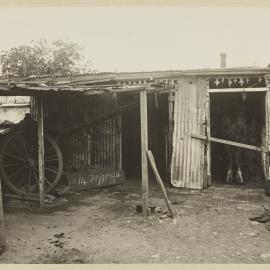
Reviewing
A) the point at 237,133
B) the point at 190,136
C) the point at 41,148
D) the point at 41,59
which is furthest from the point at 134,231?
the point at 41,59

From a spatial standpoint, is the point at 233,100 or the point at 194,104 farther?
the point at 233,100

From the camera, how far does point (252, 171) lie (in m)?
13.6

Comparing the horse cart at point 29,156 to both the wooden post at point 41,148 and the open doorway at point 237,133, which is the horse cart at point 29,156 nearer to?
the wooden post at point 41,148

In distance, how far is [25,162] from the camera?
35.6ft

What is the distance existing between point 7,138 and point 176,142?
4.66 metres

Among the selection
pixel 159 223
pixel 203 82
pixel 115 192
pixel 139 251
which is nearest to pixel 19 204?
pixel 115 192

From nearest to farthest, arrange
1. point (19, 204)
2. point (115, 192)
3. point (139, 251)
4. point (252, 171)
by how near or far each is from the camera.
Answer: point (139, 251) → point (19, 204) → point (115, 192) → point (252, 171)

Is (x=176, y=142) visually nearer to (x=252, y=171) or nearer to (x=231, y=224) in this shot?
(x=252, y=171)

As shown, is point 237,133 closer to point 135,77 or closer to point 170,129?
point 170,129

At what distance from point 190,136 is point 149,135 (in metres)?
3.29

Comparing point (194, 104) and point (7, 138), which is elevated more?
point (194, 104)

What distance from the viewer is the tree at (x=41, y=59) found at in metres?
28.5

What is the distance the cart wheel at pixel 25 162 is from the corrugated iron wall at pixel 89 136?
0.88 m

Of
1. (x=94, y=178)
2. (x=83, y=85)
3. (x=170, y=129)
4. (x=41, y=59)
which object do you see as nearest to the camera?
(x=94, y=178)
